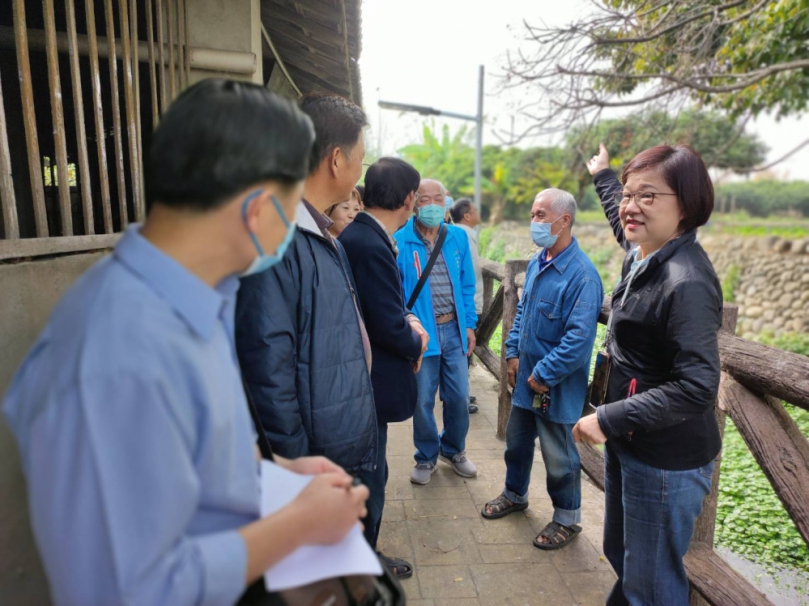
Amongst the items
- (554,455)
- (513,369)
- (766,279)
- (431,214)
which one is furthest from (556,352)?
(766,279)

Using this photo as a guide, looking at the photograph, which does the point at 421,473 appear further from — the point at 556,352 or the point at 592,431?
the point at 592,431

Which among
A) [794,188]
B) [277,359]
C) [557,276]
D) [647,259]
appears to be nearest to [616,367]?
[647,259]

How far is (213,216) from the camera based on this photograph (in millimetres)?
838

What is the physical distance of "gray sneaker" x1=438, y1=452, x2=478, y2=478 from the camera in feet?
12.0

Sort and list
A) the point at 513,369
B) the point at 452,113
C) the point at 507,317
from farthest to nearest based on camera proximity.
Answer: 1. the point at 452,113
2. the point at 507,317
3. the point at 513,369

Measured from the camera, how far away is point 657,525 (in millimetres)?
1862

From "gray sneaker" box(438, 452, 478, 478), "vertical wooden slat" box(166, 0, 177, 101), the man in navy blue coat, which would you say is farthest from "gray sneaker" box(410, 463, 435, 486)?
"vertical wooden slat" box(166, 0, 177, 101)

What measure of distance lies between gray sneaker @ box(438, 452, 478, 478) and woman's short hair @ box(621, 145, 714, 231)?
2.32 metres

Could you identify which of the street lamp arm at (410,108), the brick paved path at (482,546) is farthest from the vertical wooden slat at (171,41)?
the street lamp arm at (410,108)

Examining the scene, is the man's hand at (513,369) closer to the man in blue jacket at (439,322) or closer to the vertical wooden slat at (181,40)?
the man in blue jacket at (439,322)

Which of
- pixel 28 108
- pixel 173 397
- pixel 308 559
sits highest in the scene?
pixel 28 108

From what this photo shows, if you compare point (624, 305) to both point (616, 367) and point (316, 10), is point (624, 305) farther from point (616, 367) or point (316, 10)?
point (316, 10)

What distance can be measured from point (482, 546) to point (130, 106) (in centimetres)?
268

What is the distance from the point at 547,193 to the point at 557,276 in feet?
1.53
